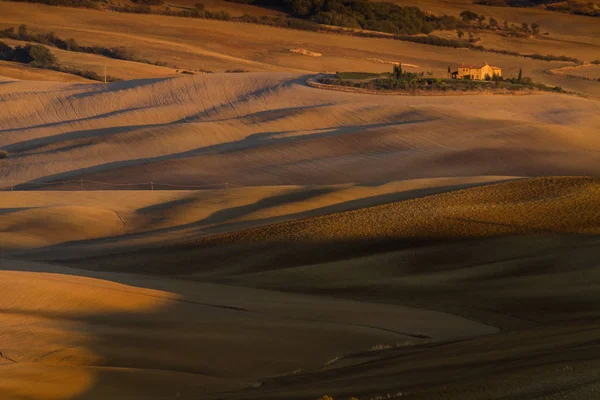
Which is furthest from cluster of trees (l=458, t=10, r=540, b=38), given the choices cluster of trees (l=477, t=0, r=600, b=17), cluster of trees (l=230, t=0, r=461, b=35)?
cluster of trees (l=477, t=0, r=600, b=17)

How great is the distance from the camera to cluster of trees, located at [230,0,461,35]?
149 m

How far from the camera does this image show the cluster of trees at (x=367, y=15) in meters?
149

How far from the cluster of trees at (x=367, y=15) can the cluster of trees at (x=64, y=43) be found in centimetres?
3559

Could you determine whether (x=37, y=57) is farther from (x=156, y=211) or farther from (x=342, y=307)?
(x=342, y=307)

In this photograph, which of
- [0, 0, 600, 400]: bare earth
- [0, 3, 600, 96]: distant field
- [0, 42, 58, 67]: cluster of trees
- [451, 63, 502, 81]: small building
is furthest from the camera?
[0, 3, 600, 96]: distant field

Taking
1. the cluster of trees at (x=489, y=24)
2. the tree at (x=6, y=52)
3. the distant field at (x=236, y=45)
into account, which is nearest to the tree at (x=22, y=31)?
the distant field at (x=236, y=45)

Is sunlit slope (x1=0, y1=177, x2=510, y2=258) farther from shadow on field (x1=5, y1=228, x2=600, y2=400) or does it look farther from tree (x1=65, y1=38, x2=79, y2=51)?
tree (x1=65, y1=38, x2=79, y2=51)

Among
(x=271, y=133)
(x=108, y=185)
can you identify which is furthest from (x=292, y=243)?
(x=271, y=133)

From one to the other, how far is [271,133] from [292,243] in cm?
4208

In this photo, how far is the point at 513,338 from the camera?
20.1 metres

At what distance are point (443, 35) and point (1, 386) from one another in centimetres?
13617

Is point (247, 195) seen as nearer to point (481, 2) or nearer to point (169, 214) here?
point (169, 214)

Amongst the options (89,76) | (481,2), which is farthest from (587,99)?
(481,2)

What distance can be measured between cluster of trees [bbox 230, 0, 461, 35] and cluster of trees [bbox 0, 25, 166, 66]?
35.6 meters
